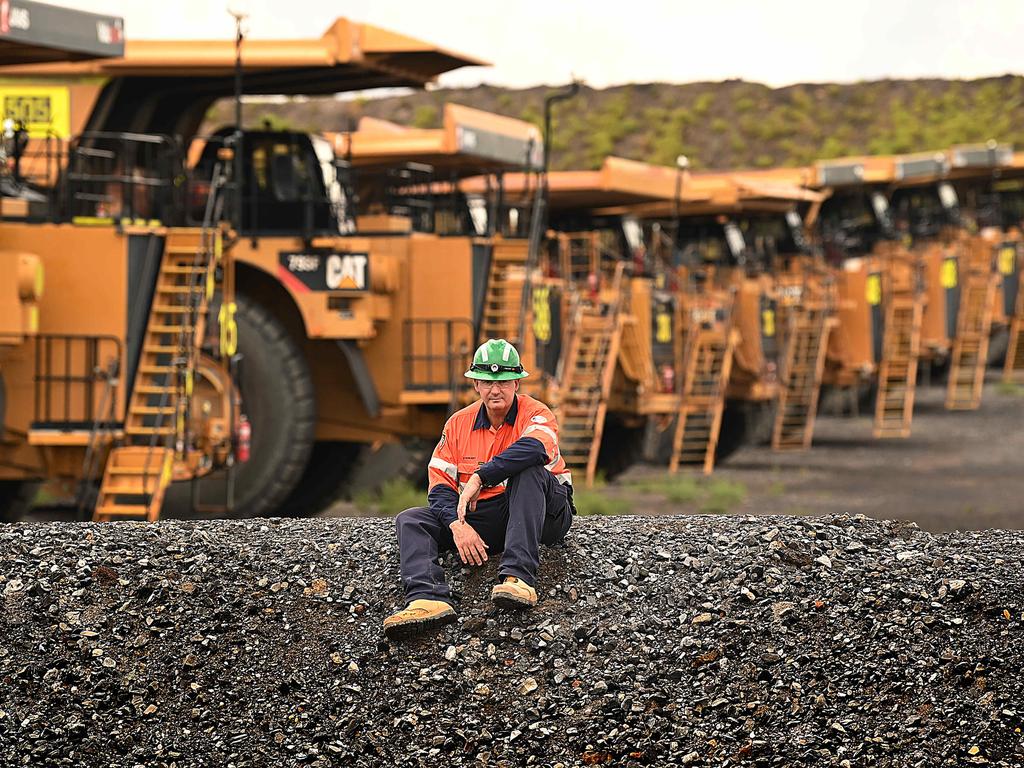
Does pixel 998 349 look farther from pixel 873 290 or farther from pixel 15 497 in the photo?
pixel 15 497

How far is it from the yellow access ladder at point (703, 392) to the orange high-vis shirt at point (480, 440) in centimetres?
1534

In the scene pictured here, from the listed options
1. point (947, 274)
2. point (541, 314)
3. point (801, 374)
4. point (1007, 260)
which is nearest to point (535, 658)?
point (541, 314)

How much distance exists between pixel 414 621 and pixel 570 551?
1.10 metres

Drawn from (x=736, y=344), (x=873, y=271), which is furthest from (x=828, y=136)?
(x=736, y=344)

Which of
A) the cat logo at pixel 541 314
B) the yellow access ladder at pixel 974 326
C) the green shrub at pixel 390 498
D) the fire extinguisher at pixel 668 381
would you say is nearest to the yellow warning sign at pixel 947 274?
the yellow access ladder at pixel 974 326

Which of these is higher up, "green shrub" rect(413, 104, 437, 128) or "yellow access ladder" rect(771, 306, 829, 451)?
"green shrub" rect(413, 104, 437, 128)

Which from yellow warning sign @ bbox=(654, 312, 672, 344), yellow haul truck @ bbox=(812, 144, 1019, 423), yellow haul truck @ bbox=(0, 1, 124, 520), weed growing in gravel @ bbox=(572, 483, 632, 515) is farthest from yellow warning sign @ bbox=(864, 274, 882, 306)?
yellow haul truck @ bbox=(0, 1, 124, 520)

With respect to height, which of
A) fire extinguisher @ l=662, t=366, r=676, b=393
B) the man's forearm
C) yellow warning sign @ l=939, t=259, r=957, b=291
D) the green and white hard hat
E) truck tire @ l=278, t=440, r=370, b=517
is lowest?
truck tire @ l=278, t=440, r=370, b=517

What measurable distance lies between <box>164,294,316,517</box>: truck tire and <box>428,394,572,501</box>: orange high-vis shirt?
7585mm

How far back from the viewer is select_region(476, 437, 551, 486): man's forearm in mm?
8055

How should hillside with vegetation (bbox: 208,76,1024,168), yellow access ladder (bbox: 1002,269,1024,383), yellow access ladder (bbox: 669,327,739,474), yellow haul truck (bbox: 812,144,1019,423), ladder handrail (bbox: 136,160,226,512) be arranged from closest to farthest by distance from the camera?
1. ladder handrail (bbox: 136,160,226,512)
2. yellow access ladder (bbox: 669,327,739,474)
3. yellow haul truck (bbox: 812,144,1019,423)
4. yellow access ladder (bbox: 1002,269,1024,383)
5. hillside with vegetation (bbox: 208,76,1024,168)

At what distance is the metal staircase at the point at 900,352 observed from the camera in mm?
29672

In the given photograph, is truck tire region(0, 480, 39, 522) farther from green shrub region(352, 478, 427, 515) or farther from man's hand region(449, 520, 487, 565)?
man's hand region(449, 520, 487, 565)

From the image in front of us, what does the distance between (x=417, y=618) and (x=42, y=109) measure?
37.6 ft
